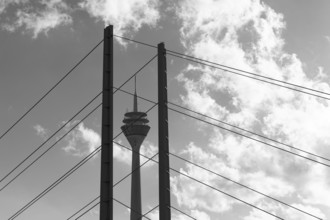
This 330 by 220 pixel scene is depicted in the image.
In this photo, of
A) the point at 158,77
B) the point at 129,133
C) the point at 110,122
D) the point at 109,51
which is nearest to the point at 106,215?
the point at 110,122

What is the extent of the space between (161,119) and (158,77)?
6.48ft

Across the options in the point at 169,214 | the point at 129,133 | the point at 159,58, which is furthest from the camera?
the point at 129,133

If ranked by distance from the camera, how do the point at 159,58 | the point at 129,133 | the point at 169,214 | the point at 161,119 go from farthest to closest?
the point at 129,133 < the point at 159,58 < the point at 161,119 < the point at 169,214

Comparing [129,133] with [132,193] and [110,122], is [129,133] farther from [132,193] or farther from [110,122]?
[110,122]

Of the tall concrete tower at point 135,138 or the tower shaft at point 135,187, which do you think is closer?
the tall concrete tower at point 135,138

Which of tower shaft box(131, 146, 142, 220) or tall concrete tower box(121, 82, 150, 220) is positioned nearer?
tall concrete tower box(121, 82, 150, 220)

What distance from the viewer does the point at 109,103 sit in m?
20.4

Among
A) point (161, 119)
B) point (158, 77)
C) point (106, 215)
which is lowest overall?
point (106, 215)

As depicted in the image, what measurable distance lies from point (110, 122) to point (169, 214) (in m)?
4.51

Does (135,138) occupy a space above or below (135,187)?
above

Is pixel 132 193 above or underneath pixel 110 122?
above

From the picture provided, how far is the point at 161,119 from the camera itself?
18859 mm

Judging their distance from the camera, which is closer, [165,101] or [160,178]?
[160,178]

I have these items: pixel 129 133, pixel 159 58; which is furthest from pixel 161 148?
pixel 129 133
